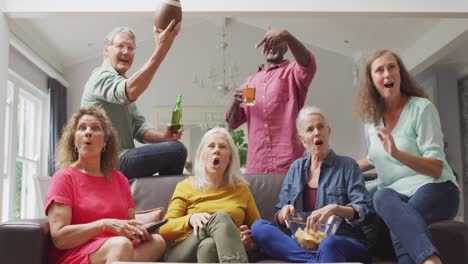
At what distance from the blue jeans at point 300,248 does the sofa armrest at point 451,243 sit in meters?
0.32

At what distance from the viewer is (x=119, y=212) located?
86.0 inches

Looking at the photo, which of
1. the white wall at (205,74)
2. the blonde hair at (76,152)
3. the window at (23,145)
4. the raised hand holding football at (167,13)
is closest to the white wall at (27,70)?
the window at (23,145)

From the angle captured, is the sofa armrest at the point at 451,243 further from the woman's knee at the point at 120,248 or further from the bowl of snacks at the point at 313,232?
the woman's knee at the point at 120,248

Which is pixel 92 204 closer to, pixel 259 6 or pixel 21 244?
pixel 21 244

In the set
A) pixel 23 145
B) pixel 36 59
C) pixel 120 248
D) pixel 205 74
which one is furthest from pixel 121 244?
pixel 205 74

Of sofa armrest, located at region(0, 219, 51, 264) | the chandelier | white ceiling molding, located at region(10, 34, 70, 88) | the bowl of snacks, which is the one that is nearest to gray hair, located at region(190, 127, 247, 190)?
the bowl of snacks

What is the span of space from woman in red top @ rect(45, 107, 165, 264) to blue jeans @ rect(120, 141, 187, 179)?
456mm

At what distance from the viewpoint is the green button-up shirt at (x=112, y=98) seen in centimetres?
257

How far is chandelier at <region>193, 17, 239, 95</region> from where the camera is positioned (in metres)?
7.52

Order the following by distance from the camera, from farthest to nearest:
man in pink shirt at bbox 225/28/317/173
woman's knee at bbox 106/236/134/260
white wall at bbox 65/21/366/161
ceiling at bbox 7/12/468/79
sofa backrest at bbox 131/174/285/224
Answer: white wall at bbox 65/21/366/161 < ceiling at bbox 7/12/468/79 < man in pink shirt at bbox 225/28/317/173 < sofa backrest at bbox 131/174/285/224 < woman's knee at bbox 106/236/134/260

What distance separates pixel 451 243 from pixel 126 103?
1597 millimetres

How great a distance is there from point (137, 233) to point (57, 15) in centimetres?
259

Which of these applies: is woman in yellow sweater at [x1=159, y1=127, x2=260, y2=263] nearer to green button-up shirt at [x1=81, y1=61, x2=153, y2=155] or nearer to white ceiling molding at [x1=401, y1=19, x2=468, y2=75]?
green button-up shirt at [x1=81, y1=61, x2=153, y2=155]

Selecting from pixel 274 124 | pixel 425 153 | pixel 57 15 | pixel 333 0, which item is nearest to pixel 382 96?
pixel 425 153
